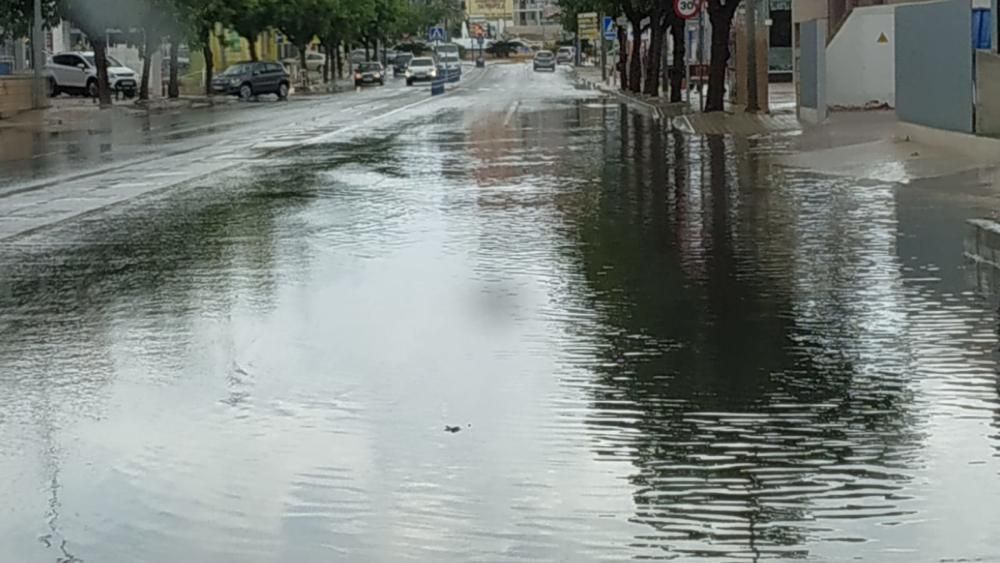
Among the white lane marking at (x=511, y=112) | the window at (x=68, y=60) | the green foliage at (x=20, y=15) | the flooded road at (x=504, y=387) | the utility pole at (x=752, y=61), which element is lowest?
the flooded road at (x=504, y=387)

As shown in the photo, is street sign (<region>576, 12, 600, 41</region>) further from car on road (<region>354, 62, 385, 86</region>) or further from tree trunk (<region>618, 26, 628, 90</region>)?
tree trunk (<region>618, 26, 628, 90</region>)

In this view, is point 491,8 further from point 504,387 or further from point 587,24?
point 504,387

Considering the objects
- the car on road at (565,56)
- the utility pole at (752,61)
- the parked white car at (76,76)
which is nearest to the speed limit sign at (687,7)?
the utility pole at (752,61)

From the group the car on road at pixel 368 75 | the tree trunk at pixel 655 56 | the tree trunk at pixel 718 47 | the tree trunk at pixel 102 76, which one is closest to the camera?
the tree trunk at pixel 718 47

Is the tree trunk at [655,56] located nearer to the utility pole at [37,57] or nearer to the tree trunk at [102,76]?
the tree trunk at [102,76]

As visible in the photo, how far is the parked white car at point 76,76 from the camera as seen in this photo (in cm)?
6525

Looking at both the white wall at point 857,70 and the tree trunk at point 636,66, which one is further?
the tree trunk at point 636,66

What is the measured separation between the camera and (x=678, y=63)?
46.9 m

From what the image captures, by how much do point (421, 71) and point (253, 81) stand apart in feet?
63.6

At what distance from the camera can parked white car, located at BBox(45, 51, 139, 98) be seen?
2569 inches

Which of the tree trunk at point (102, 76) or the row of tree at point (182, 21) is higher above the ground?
the row of tree at point (182, 21)

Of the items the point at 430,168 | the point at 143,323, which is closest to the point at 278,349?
the point at 143,323

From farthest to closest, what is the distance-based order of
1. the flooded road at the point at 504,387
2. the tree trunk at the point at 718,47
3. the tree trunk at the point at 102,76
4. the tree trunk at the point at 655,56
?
the tree trunk at the point at 102,76 → the tree trunk at the point at 655,56 → the tree trunk at the point at 718,47 → the flooded road at the point at 504,387

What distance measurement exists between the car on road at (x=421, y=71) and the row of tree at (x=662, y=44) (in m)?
16.0
